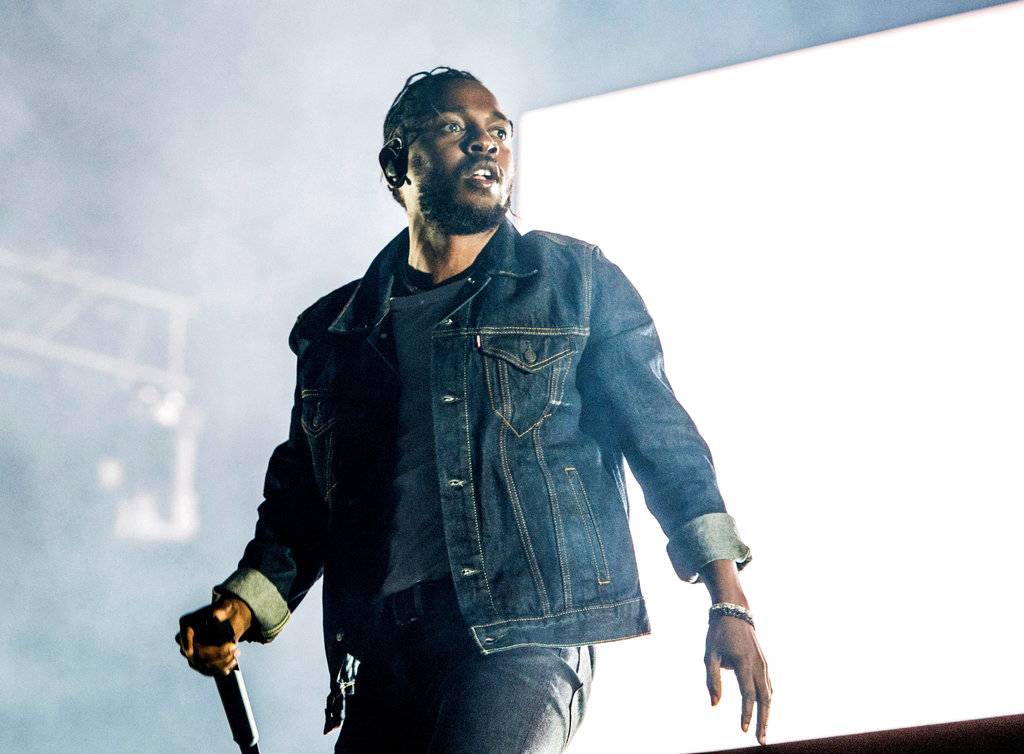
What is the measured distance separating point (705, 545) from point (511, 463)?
26 centimetres

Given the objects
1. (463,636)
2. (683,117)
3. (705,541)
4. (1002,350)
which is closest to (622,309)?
(705,541)

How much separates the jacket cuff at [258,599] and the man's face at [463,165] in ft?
1.89

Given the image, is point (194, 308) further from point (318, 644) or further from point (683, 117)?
point (683, 117)

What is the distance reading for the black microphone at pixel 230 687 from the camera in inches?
45.6

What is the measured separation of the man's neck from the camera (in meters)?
1.45

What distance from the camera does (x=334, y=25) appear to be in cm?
293

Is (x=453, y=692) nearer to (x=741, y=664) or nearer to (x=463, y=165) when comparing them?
(x=741, y=664)

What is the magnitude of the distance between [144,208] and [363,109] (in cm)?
74

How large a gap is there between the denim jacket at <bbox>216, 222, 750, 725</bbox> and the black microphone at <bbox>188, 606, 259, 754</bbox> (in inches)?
2.9

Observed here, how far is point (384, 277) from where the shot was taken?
57.8 inches

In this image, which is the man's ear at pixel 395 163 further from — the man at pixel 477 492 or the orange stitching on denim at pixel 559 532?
the orange stitching on denim at pixel 559 532

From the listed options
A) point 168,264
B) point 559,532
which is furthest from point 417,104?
point 168,264

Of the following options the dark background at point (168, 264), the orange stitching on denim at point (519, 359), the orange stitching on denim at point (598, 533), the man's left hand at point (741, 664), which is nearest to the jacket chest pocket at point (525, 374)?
the orange stitching on denim at point (519, 359)

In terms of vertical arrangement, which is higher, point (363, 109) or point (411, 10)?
point (411, 10)
